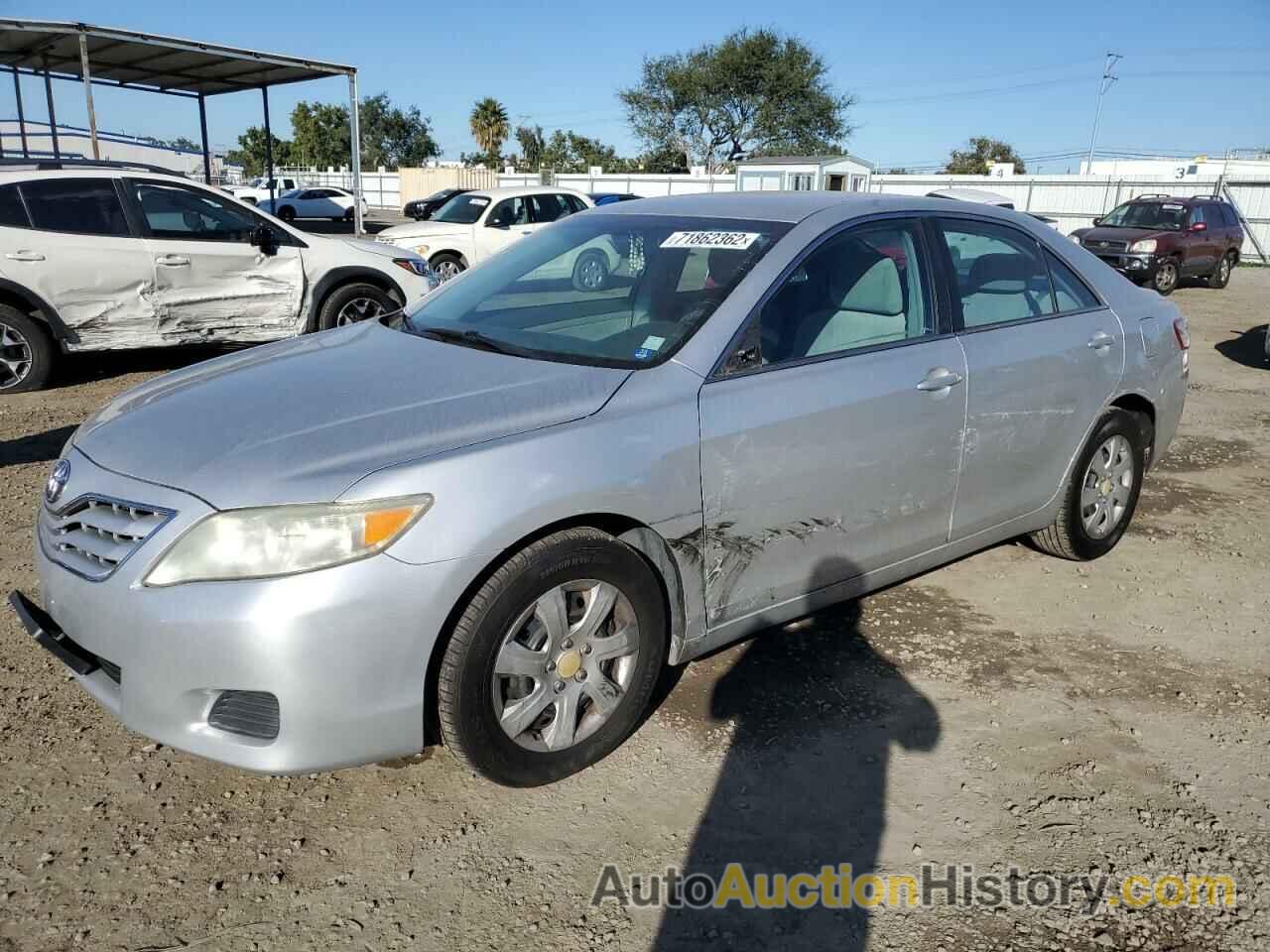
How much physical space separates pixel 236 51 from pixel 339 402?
1239 cm

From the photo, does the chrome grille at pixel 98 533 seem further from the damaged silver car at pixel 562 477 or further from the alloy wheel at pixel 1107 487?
the alloy wheel at pixel 1107 487

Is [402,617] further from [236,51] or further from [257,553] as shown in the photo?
[236,51]

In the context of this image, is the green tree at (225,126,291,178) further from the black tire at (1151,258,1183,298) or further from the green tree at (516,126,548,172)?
the black tire at (1151,258,1183,298)

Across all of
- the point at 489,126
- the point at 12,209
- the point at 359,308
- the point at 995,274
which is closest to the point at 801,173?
the point at 359,308

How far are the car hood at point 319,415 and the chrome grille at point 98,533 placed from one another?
102 mm

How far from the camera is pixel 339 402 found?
9.23 ft

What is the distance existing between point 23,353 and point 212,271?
1.56 metres

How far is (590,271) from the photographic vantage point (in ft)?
12.5

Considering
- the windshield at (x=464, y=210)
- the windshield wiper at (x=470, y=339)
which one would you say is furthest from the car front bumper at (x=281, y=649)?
the windshield at (x=464, y=210)

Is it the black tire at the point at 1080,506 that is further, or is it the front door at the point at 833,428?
the black tire at the point at 1080,506

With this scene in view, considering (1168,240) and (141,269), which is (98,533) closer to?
(141,269)

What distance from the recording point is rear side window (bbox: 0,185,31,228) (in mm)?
7387

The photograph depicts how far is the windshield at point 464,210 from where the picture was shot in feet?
47.5

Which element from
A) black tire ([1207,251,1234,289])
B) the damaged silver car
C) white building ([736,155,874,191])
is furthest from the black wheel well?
white building ([736,155,874,191])
